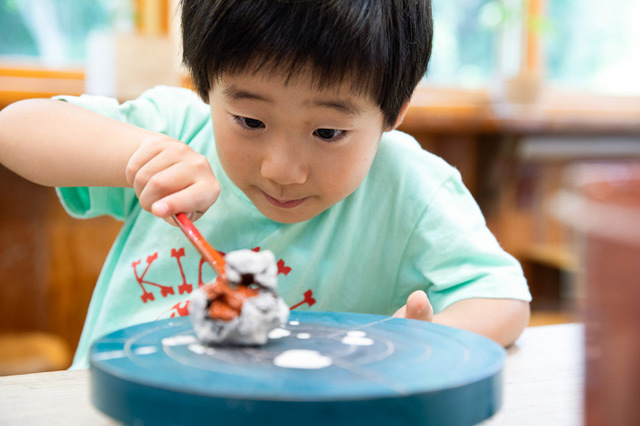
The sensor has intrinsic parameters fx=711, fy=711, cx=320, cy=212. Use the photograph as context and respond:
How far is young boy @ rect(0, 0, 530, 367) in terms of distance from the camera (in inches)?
32.1

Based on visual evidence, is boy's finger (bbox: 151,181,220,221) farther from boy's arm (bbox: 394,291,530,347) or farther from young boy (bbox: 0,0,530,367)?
boy's arm (bbox: 394,291,530,347)

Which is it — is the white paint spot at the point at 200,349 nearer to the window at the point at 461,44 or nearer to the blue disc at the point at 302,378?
the blue disc at the point at 302,378

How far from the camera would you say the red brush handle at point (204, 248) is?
0.69 metres

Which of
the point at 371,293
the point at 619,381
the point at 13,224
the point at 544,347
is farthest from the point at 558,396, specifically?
the point at 13,224

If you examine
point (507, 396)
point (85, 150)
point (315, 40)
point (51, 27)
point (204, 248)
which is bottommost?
point (507, 396)

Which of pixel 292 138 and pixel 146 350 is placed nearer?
pixel 146 350

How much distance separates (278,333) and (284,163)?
258 mm

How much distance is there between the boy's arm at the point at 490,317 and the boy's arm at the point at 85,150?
0.33 m

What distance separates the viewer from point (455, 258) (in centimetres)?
99

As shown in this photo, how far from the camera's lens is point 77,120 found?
101 centimetres

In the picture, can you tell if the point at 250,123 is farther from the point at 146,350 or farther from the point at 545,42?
the point at 545,42

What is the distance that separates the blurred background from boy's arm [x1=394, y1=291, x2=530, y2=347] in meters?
0.72

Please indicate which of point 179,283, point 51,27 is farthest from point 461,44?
point 179,283

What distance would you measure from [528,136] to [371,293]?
1685 millimetres
